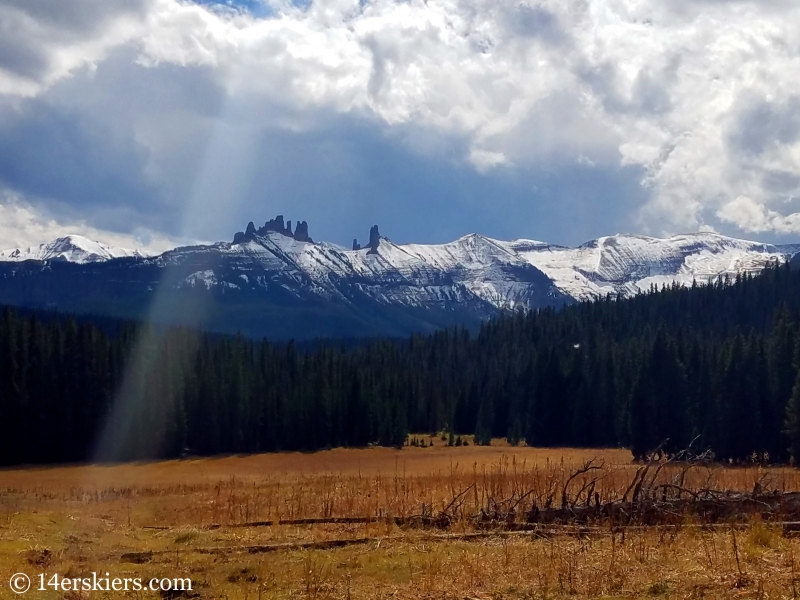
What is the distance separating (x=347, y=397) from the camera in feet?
325

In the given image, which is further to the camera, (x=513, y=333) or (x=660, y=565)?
(x=513, y=333)

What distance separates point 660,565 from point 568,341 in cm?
12948

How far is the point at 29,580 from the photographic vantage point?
12.7m

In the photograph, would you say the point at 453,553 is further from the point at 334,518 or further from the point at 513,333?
the point at 513,333

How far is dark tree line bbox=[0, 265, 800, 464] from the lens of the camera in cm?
6906

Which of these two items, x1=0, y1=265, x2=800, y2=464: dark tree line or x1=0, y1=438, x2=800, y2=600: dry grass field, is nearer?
x1=0, y1=438, x2=800, y2=600: dry grass field

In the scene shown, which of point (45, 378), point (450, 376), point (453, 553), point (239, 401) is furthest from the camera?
point (450, 376)

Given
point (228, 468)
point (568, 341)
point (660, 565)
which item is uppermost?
point (568, 341)

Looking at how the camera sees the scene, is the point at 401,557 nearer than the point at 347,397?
Yes

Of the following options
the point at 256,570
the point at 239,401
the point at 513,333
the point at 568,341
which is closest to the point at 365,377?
the point at 239,401

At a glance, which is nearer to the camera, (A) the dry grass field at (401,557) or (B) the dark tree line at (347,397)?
(A) the dry grass field at (401,557)

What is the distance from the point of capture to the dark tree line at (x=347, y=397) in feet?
227

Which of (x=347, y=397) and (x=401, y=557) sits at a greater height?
(x=347, y=397)

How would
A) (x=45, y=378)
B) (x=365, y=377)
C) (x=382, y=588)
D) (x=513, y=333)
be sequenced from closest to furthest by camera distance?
(x=382, y=588) < (x=45, y=378) < (x=365, y=377) < (x=513, y=333)
